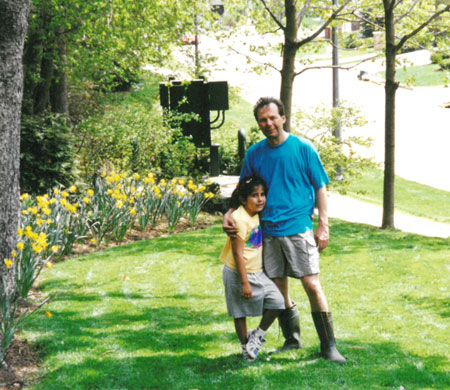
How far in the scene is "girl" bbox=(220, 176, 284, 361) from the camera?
15.1 feet

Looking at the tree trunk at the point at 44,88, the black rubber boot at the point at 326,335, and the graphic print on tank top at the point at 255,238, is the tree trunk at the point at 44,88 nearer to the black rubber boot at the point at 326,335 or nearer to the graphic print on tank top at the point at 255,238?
the graphic print on tank top at the point at 255,238

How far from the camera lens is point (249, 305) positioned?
15.2 ft

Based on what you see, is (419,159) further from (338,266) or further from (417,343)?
(417,343)

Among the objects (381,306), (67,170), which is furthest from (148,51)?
(381,306)

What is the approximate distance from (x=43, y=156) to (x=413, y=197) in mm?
12032

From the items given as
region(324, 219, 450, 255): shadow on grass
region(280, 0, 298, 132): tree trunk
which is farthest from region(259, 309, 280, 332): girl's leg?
region(280, 0, 298, 132): tree trunk

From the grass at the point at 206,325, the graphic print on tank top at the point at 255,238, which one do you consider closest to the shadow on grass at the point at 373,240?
the grass at the point at 206,325

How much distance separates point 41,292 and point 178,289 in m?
1.47

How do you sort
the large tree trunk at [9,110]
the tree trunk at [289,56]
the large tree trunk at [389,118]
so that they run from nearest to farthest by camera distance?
the large tree trunk at [9,110], the tree trunk at [289,56], the large tree trunk at [389,118]

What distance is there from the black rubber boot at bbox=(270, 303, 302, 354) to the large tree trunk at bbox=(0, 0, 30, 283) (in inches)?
89.6

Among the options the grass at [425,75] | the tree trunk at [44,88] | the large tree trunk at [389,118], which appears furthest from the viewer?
the grass at [425,75]

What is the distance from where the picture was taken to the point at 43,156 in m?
10.5

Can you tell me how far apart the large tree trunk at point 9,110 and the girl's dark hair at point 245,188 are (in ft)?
6.33

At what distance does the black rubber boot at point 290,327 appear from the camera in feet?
16.6
